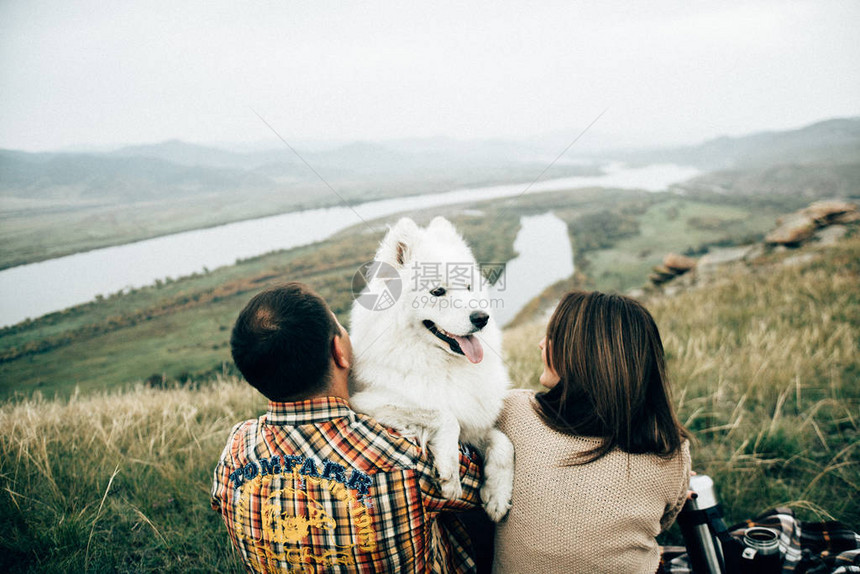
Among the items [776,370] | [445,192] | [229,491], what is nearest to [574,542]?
[229,491]

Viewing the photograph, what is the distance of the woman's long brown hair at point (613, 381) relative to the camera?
1.83m

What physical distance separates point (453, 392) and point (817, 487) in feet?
10.2

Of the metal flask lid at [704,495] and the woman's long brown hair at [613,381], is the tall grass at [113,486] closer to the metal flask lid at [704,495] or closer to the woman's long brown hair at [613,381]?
the woman's long brown hair at [613,381]

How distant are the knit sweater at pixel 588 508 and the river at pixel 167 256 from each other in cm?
296

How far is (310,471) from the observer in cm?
154

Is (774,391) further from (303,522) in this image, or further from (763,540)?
(303,522)

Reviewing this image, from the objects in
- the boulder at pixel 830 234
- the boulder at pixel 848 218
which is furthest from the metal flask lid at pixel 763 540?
the boulder at pixel 848 218

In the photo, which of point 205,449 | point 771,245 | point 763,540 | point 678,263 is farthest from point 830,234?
point 205,449

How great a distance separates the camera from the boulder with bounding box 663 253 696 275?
12.6 metres

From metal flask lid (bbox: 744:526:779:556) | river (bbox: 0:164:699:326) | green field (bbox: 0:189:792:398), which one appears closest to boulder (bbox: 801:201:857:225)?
river (bbox: 0:164:699:326)

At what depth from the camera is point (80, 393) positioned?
4918mm

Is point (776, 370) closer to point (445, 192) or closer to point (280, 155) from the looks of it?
point (445, 192)

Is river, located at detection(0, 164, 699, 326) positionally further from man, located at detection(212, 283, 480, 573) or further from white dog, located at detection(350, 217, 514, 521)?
man, located at detection(212, 283, 480, 573)

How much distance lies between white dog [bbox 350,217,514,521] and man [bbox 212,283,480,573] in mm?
406
